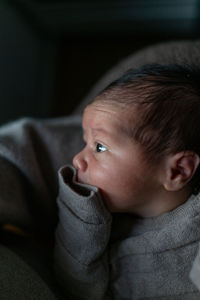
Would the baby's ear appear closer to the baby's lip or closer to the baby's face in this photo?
the baby's face

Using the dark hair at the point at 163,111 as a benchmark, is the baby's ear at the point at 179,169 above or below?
below

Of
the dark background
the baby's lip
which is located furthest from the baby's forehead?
the dark background

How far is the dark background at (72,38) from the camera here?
1.46 m

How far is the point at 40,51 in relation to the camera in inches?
63.6

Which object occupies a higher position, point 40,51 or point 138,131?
point 138,131

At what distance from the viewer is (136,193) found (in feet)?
2.27

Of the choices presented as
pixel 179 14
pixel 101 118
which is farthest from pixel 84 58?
pixel 101 118

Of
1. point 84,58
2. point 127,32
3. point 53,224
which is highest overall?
point 127,32

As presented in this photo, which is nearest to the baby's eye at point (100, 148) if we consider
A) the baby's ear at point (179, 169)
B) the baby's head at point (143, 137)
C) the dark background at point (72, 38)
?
the baby's head at point (143, 137)

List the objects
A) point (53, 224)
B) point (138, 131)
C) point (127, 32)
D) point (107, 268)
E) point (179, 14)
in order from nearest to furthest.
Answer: point (138, 131) < point (107, 268) < point (53, 224) < point (179, 14) < point (127, 32)

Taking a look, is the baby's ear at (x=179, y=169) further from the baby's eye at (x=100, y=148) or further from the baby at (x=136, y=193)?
the baby's eye at (x=100, y=148)

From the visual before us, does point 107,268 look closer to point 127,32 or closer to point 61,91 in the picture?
point 61,91

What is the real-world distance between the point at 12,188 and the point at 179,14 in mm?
1101

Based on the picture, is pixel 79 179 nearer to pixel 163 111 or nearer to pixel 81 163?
pixel 81 163
